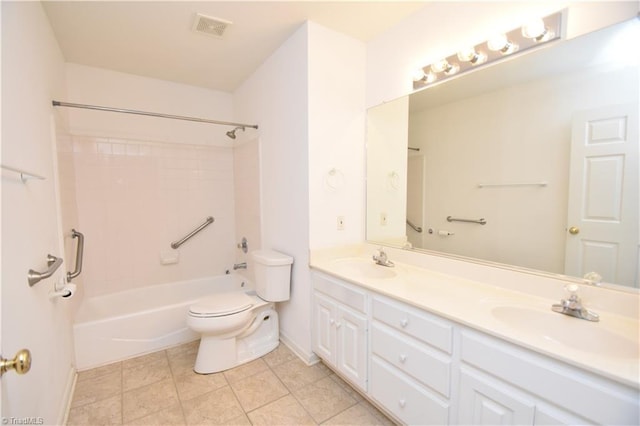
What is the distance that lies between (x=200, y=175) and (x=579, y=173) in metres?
3.20

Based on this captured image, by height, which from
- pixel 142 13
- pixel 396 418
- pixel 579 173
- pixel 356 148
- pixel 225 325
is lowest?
pixel 396 418

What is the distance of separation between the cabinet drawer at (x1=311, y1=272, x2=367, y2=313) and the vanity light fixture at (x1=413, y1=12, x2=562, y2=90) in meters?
1.41

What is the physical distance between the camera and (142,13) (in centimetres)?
188

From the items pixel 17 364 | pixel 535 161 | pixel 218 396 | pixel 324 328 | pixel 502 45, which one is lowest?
pixel 218 396

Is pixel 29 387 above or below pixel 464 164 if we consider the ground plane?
below

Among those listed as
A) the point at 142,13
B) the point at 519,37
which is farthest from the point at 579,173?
the point at 142,13

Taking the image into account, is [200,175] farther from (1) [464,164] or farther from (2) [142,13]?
(1) [464,164]

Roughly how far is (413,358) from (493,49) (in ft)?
5.43

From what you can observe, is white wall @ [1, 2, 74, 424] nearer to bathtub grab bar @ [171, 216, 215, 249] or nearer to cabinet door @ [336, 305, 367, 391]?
bathtub grab bar @ [171, 216, 215, 249]

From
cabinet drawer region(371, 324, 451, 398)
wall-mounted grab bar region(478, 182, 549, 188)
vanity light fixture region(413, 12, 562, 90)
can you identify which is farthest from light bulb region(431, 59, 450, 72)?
cabinet drawer region(371, 324, 451, 398)

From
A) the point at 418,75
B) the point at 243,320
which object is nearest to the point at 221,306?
the point at 243,320

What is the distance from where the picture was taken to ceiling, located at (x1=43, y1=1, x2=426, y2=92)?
1.83m

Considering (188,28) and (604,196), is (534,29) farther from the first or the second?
(188,28)

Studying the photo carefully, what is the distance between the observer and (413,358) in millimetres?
1380
